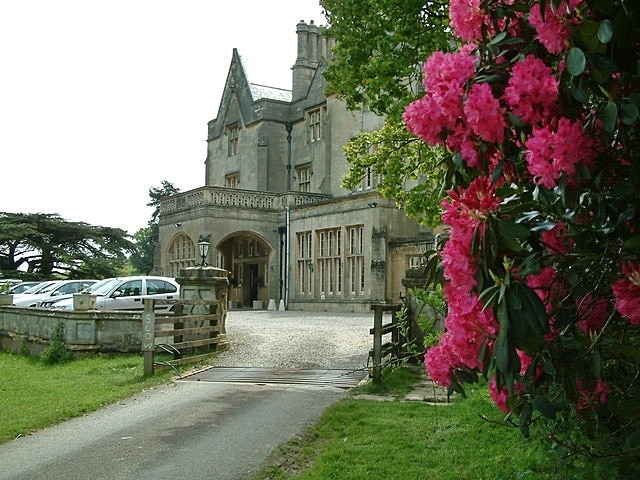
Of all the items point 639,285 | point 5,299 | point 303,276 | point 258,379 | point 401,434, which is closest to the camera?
point 639,285

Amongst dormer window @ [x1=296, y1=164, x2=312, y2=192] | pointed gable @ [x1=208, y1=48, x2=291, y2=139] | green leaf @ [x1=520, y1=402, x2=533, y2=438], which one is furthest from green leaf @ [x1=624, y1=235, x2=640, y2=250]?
pointed gable @ [x1=208, y1=48, x2=291, y2=139]

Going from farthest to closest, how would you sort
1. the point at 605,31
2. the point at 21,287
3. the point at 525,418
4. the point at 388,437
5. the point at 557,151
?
1. the point at 21,287
2. the point at 388,437
3. the point at 525,418
4. the point at 557,151
5. the point at 605,31

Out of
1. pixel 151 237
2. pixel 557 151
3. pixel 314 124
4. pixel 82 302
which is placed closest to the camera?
pixel 557 151

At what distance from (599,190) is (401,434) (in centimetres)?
538

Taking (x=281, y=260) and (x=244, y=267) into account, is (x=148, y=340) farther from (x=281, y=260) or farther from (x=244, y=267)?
(x=244, y=267)

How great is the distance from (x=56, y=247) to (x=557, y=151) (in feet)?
169

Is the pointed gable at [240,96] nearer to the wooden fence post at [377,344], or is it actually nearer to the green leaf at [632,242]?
the wooden fence post at [377,344]

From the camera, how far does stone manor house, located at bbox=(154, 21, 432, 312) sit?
1182 inches

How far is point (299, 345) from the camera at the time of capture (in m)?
16.7

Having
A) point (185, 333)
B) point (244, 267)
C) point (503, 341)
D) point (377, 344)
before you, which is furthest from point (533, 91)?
point (244, 267)

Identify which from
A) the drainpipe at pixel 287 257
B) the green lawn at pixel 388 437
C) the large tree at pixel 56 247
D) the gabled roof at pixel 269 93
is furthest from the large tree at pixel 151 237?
the green lawn at pixel 388 437

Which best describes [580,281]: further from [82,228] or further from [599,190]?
[82,228]

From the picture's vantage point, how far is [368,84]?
13531 millimetres

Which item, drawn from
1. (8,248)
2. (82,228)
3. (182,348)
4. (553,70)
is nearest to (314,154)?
(82,228)
